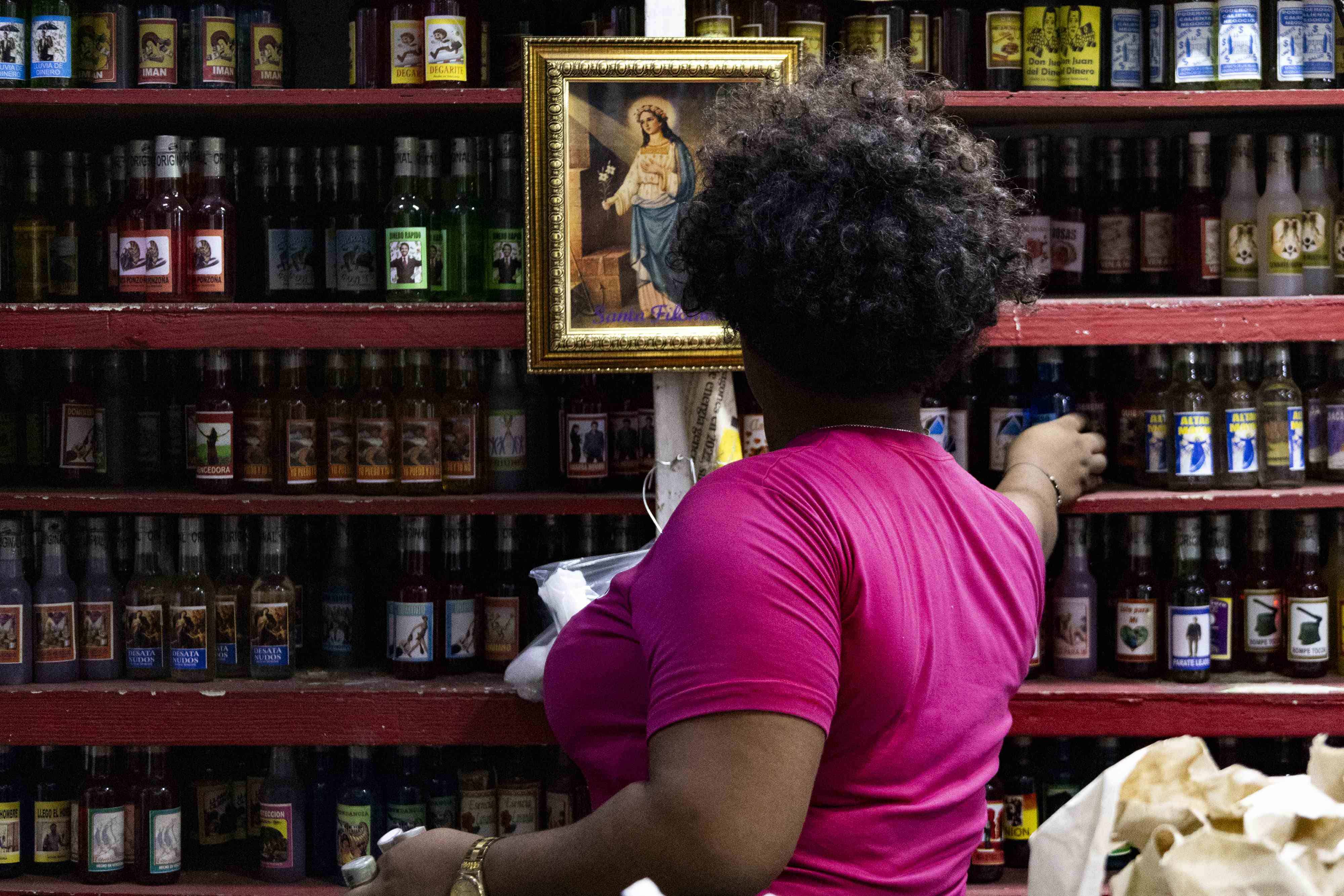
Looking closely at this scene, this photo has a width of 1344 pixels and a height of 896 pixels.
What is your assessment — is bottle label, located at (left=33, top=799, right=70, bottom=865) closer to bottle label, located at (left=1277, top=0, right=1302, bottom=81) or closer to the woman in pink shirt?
the woman in pink shirt

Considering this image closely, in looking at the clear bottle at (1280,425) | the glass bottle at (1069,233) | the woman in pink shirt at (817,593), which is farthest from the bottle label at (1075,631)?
the woman in pink shirt at (817,593)

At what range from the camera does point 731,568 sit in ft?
2.98

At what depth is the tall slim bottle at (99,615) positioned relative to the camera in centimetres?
244

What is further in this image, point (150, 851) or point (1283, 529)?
point (1283, 529)

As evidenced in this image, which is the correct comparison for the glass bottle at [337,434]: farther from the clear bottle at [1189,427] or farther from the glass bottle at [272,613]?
the clear bottle at [1189,427]

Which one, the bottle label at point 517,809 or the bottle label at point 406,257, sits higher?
the bottle label at point 406,257

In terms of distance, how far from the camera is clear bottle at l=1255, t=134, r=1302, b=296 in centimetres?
241

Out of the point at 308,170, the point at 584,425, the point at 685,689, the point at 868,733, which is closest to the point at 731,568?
the point at 685,689

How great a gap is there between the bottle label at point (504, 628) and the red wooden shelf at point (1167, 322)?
0.97 metres

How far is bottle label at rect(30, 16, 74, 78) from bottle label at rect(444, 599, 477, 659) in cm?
115

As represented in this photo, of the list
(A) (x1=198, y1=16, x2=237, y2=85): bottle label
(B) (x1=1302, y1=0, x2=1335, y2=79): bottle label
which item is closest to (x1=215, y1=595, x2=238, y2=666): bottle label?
(A) (x1=198, y1=16, x2=237, y2=85): bottle label

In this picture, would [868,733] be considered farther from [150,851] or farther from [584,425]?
[150,851]

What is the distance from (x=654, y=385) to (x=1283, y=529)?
1.28 m

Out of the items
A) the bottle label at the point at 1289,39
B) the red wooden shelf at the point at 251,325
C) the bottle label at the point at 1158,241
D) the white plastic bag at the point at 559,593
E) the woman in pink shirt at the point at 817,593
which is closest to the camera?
the woman in pink shirt at the point at 817,593
